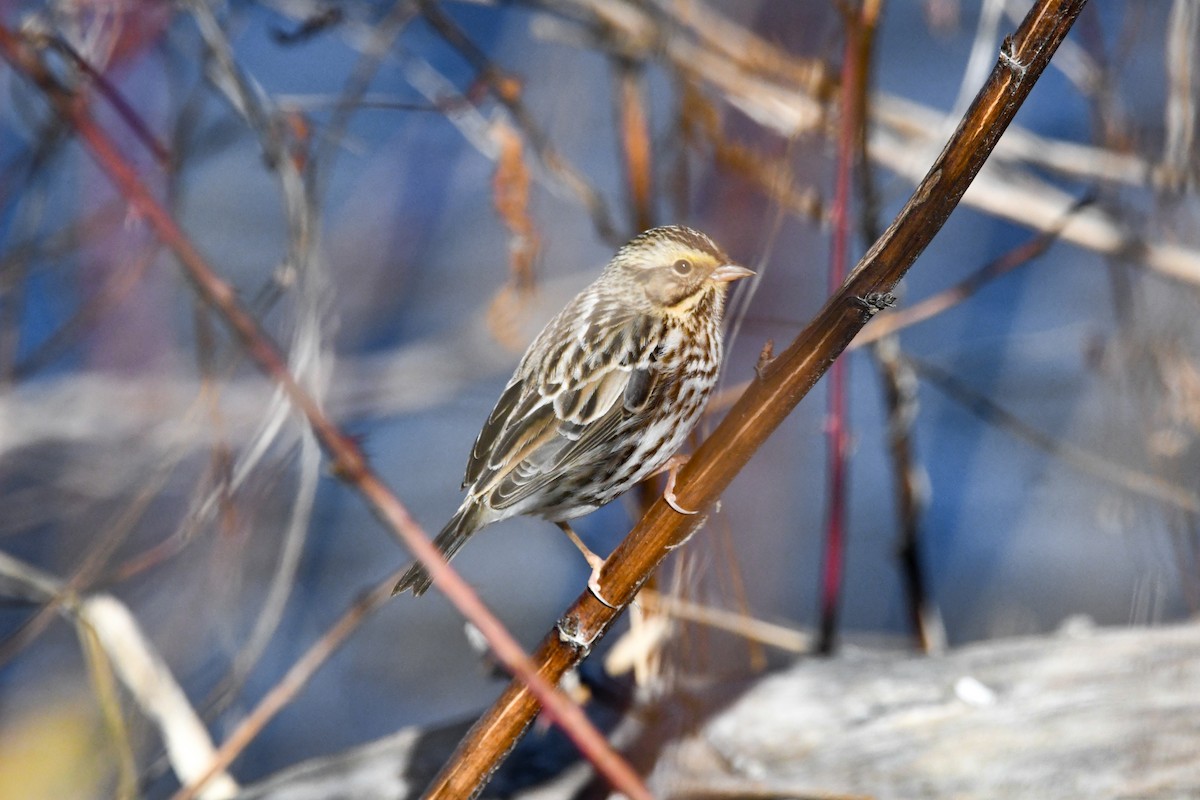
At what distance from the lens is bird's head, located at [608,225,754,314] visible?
146cm

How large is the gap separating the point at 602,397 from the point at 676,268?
243 mm

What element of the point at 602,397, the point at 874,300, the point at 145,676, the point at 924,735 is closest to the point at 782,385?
the point at 874,300

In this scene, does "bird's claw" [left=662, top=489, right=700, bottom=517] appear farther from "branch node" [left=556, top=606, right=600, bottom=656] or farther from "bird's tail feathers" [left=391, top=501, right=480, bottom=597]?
"bird's tail feathers" [left=391, top=501, right=480, bottom=597]

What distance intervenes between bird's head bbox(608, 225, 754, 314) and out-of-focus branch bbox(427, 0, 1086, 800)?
0.87 feet

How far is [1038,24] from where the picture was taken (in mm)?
1074

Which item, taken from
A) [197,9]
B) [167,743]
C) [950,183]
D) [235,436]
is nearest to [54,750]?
[167,743]

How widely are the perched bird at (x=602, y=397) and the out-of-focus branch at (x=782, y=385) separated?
0.26 meters

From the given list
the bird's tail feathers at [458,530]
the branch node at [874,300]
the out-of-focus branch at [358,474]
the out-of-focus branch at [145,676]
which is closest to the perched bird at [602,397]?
the bird's tail feathers at [458,530]

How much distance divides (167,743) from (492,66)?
1.67 m

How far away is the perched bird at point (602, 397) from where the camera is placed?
1.60 metres

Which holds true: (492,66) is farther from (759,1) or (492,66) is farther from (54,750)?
(54,750)

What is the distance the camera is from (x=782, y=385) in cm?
115

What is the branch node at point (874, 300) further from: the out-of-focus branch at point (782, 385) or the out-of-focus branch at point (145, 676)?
the out-of-focus branch at point (145, 676)

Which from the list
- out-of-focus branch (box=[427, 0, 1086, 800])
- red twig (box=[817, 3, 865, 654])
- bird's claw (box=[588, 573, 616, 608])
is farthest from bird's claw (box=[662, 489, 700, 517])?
red twig (box=[817, 3, 865, 654])
